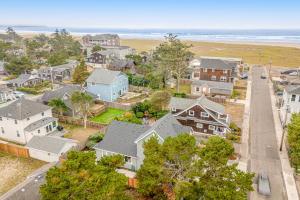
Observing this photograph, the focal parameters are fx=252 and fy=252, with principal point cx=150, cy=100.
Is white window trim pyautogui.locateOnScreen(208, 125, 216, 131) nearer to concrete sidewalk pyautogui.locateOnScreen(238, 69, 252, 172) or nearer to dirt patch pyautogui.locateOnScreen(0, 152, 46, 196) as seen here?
concrete sidewalk pyautogui.locateOnScreen(238, 69, 252, 172)

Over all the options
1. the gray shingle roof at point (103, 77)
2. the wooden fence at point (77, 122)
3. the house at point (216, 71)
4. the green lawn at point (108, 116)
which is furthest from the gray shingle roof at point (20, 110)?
the house at point (216, 71)

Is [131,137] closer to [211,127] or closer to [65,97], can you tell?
[211,127]

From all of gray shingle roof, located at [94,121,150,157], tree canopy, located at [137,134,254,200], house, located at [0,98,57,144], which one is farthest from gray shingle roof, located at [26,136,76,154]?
tree canopy, located at [137,134,254,200]

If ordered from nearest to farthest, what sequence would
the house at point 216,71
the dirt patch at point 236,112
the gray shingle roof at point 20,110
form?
the gray shingle roof at point 20,110 < the dirt patch at point 236,112 < the house at point 216,71

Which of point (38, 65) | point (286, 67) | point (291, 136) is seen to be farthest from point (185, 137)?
point (286, 67)

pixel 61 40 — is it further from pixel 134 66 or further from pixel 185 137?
pixel 185 137

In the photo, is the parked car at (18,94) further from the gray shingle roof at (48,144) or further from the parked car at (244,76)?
the parked car at (244,76)
